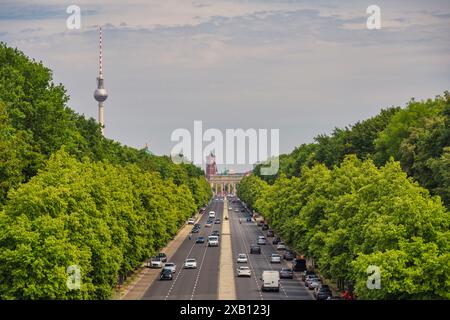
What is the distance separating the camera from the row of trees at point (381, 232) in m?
50.0

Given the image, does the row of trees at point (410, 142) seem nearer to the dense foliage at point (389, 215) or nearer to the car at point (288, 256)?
the dense foliage at point (389, 215)

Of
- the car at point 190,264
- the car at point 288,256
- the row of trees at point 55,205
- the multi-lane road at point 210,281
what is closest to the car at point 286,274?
the multi-lane road at point 210,281

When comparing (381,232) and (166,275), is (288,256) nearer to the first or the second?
(166,275)

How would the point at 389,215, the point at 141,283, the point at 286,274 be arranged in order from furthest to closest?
the point at 286,274
the point at 141,283
the point at 389,215

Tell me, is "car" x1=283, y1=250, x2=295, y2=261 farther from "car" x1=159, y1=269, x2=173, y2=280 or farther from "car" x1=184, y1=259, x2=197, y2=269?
"car" x1=159, y1=269, x2=173, y2=280

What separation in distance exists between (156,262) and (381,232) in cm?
5263

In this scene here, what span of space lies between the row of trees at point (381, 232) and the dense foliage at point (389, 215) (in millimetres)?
47

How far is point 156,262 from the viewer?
105 m

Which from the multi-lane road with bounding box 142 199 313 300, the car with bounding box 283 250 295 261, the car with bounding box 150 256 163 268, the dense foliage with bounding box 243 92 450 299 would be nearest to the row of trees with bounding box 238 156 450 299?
the dense foliage with bounding box 243 92 450 299

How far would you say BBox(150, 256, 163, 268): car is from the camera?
104438mm

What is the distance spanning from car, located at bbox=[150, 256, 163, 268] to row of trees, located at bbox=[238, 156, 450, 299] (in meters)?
13.7

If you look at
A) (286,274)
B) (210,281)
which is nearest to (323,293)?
(210,281)

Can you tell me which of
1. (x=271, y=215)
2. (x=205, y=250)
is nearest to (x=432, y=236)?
(x=205, y=250)

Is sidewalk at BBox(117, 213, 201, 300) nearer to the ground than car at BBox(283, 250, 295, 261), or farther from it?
nearer to the ground
